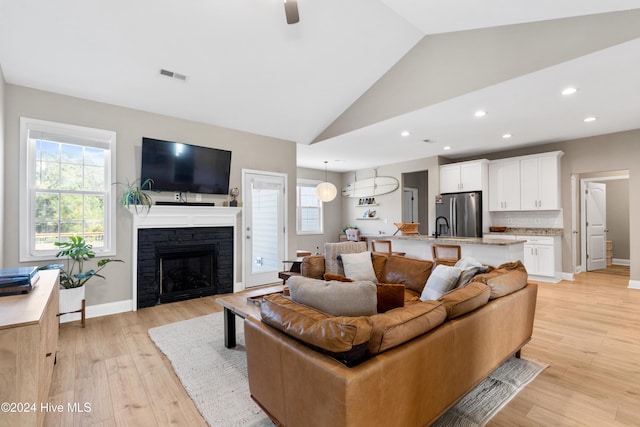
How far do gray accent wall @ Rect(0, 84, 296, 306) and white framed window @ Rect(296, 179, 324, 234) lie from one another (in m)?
3.00

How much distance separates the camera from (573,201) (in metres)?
5.60

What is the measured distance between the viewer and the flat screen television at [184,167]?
4.04 meters

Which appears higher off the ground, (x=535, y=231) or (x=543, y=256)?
(x=535, y=231)

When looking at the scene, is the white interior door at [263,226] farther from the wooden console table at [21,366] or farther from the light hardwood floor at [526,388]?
the wooden console table at [21,366]

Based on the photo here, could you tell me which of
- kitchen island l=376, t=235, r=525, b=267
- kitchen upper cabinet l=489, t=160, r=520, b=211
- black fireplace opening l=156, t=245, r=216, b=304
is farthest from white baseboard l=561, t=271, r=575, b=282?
black fireplace opening l=156, t=245, r=216, b=304

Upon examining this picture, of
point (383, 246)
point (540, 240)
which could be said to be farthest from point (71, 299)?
point (540, 240)

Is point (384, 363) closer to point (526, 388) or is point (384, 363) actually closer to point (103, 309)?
point (526, 388)

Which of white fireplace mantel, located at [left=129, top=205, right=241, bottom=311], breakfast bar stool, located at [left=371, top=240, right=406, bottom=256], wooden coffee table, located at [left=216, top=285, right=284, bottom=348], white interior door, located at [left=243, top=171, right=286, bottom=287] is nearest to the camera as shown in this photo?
wooden coffee table, located at [left=216, top=285, right=284, bottom=348]

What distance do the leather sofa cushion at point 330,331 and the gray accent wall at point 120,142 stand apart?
3326 mm

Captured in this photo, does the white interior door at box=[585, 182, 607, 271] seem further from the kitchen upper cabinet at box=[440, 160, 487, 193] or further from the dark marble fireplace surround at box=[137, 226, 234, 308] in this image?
the dark marble fireplace surround at box=[137, 226, 234, 308]

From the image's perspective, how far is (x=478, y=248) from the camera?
4.30 meters

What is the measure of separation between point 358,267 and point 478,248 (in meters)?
2.03

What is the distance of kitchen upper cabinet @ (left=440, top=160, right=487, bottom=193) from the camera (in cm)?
625

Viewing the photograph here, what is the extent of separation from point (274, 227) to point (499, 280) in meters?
3.85
